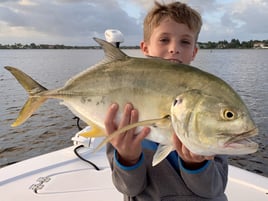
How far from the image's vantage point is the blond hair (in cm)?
284

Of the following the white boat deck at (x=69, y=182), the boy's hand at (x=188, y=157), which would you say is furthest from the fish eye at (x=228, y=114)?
the white boat deck at (x=69, y=182)

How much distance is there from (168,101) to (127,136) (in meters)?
0.46

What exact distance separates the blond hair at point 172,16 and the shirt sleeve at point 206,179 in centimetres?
117

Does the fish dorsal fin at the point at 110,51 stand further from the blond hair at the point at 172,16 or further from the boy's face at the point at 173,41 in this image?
the blond hair at the point at 172,16

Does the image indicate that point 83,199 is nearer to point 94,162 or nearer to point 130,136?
point 94,162

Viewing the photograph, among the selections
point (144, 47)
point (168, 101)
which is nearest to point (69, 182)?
point (144, 47)

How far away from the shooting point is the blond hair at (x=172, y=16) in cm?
284

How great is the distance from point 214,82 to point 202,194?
102 cm

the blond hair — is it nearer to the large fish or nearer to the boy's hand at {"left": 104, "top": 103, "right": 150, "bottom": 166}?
the large fish

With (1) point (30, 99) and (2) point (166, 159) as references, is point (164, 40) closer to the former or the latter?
(2) point (166, 159)

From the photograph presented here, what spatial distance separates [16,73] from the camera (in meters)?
2.73

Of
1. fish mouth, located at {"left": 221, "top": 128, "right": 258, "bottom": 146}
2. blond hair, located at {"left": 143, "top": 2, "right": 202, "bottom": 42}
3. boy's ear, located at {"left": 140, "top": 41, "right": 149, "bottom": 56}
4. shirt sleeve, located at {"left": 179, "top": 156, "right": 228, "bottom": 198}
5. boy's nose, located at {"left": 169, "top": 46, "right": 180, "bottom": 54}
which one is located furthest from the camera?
boy's ear, located at {"left": 140, "top": 41, "right": 149, "bottom": 56}

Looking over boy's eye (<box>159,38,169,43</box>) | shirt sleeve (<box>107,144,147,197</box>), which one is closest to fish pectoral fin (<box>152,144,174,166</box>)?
shirt sleeve (<box>107,144,147,197</box>)

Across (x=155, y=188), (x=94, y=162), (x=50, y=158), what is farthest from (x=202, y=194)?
(x=50, y=158)
